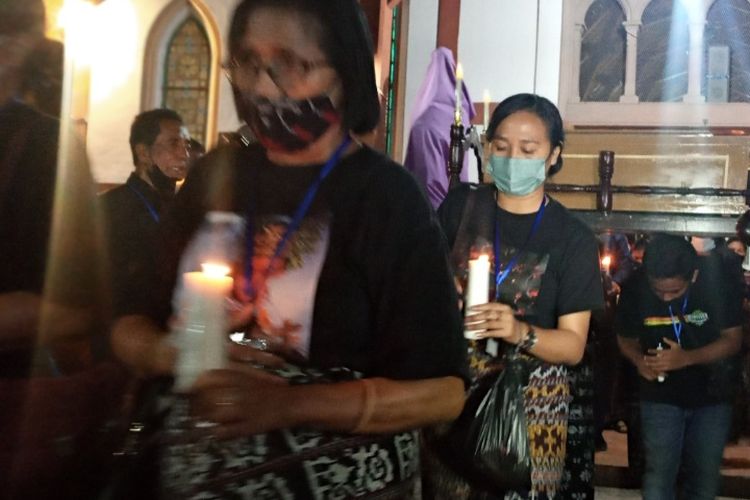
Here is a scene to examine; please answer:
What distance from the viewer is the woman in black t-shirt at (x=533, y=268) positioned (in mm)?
2721

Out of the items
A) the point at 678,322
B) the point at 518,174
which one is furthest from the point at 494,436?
the point at 678,322

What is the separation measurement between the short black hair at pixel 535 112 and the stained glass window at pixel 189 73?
6856 millimetres

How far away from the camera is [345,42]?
1.55 m

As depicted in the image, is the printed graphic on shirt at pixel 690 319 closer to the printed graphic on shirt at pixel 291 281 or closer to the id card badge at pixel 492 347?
the id card badge at pixel 492 347

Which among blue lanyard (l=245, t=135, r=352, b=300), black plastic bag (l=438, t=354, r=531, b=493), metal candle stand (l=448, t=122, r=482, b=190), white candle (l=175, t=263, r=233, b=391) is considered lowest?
black plastic bag (l=438, t=354, r=531, b=493)

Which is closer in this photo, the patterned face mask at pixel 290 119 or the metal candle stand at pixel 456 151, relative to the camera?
the patterned face mask at pixel 290 119

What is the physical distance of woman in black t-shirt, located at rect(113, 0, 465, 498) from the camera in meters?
1.34

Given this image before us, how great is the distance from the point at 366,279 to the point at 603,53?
10.0m

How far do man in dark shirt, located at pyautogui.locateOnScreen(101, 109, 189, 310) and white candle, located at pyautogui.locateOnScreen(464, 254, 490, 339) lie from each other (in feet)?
4.63

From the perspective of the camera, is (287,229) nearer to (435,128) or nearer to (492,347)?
(492,347)

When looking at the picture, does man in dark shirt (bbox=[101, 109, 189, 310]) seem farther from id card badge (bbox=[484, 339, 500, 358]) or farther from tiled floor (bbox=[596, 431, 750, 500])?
tiled floor (bbox=[596, 431, 750, 500])

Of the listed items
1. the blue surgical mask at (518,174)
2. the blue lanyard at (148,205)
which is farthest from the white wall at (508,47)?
the blue surgical mask at (518,174)

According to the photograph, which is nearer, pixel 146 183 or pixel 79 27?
pixel 146 183

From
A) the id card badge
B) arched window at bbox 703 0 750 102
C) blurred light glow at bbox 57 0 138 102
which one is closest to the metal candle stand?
the id card badge
